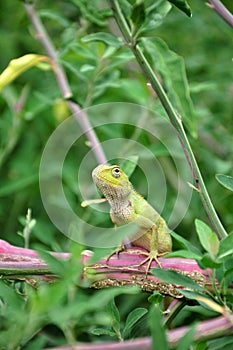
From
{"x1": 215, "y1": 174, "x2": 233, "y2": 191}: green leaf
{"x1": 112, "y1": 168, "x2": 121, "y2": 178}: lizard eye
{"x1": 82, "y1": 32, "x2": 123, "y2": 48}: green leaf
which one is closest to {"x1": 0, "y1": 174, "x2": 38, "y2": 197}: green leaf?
{"x1": 112, "y1": 168, "x2": 121, "y2": 178}: lizard eye

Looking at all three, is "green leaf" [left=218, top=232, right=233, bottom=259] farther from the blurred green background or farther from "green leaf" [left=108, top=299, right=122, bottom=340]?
the blurred green background

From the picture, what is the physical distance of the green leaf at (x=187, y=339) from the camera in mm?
817

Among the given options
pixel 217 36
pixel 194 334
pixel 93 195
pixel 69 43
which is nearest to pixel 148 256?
pixel 194 334

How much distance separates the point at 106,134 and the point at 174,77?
2.67 feet

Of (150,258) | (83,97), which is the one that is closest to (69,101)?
(83,97)

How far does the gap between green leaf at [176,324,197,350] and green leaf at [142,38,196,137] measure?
55 centimetres

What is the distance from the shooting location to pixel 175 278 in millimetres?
1014

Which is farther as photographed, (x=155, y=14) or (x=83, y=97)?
(x=83, y=97)

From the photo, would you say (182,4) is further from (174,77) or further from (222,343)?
(222,343)

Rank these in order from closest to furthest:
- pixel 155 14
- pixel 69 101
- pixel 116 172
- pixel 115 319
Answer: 1. pixel 115 319
2. pixel 155 14
3. pixel 116 172
4. pixel 69 101

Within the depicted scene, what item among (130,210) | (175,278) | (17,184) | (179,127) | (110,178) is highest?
(179,127)

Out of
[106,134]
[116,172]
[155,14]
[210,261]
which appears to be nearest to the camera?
[210,261]

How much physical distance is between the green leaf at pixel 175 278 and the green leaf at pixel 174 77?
37cm

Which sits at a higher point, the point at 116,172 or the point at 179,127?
the point at 179,127
